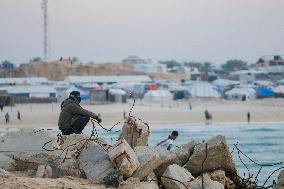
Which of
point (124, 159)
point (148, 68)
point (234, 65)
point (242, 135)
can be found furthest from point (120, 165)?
point (234, 65)

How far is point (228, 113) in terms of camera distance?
57312mm

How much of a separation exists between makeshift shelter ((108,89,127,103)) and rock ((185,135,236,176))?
194 ft

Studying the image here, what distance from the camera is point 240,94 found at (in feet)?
236

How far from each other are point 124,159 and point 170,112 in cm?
4960

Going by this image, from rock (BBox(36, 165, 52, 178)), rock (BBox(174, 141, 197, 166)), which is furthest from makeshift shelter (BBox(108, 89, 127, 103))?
rock (BBox(36, 165, 52, 178))

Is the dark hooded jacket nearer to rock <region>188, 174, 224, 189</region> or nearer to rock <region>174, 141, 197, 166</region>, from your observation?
rock <region>174, 141, 197, 166</region>

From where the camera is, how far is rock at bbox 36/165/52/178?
8.02m

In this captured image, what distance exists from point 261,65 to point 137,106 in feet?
208

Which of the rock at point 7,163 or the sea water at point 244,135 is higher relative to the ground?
the rock at point 7,163

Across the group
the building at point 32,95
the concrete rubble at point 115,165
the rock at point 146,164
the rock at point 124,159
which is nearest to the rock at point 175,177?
the concrete rubble at point 115,165

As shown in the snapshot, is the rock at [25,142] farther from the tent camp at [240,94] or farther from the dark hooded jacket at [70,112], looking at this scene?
the tent camp at [240,94]

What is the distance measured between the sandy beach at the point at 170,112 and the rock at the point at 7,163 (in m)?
35.8

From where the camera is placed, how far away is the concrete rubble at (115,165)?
7676mm

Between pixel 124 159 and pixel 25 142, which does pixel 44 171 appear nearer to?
pixel 124 159
